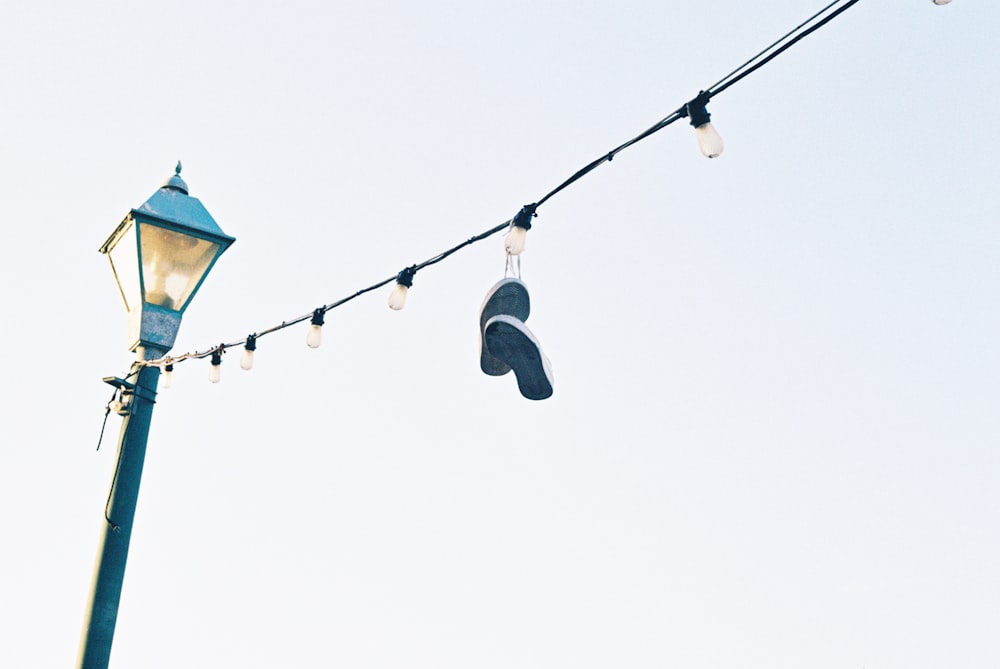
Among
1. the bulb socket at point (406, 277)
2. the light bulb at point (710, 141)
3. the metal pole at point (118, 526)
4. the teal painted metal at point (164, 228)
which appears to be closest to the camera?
the light bulb at point (710, 141)


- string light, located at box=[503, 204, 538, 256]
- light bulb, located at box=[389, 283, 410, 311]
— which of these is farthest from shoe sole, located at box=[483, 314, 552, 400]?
light bulb, located at box=[389, 283, 410, 311]

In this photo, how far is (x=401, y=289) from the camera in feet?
16.3

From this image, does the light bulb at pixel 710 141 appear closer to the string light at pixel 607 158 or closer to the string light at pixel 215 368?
the string light at pixel 607 158

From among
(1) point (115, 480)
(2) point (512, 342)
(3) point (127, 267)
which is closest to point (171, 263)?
(3) point (127, 267)

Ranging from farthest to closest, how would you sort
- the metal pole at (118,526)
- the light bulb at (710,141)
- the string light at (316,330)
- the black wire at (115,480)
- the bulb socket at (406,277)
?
1. the string light at (316,330)
2. the bulb socket at (406,277)
3. the black wire at (115,480)
4. the metal pole at (118,526)
5. the light bulb at (710,141)

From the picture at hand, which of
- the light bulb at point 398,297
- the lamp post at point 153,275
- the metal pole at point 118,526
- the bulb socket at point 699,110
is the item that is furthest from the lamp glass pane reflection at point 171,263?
the bulb socket at point 699,110

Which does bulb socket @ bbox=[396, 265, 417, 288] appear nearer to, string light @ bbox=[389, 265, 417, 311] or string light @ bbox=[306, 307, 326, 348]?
string light @ bbox=[389, 265, 417, 311]

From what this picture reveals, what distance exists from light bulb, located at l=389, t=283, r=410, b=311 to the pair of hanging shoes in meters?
0.53

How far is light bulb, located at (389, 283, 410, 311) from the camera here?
4.96 meters

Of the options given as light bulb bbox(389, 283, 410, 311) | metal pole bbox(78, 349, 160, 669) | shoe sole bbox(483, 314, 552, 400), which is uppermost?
light bulb bbox(389, 283, 410, 311)

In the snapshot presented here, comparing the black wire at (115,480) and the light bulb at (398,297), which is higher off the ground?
the light bulb at (398,297)

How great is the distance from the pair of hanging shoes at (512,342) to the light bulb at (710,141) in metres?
1.17

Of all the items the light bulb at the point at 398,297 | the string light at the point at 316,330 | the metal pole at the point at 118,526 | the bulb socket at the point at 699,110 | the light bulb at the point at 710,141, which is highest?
the string light at the point at 316,330

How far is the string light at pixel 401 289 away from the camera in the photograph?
16.2 ft
